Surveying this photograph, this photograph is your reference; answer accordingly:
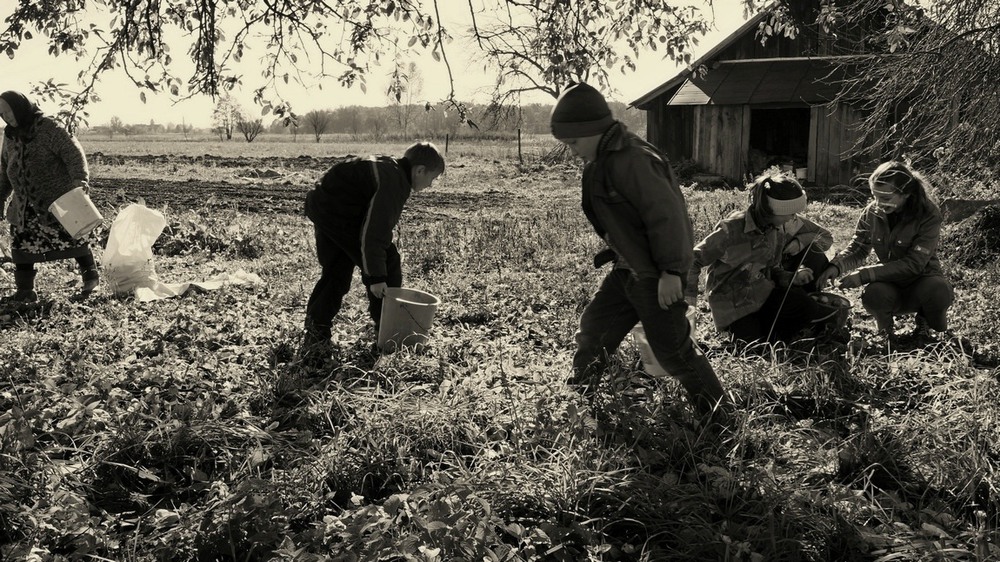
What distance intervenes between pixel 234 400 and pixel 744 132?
16.6 metres

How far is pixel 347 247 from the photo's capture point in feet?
15.9

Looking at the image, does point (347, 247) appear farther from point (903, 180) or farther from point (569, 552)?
point (903, 180)

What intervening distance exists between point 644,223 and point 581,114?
0.52 m

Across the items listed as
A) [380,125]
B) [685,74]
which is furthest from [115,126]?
[685,74]

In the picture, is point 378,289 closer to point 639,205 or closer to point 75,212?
point 639,205

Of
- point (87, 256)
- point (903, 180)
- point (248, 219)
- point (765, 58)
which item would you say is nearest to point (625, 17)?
point (903, 180)

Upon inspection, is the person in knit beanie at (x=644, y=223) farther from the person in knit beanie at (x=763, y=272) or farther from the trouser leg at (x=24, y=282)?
the trouser leg at (x=24, y=282)

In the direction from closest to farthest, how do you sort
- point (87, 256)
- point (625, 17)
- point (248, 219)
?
point (625, 17) → point (87, 256) → point (248, 219)

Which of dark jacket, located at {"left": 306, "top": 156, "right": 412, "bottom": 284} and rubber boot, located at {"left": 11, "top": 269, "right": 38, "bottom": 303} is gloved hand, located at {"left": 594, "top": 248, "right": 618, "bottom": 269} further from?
rubber boot, located at {"left": 11, "top": 269, "right": 38, "bottom": 303}

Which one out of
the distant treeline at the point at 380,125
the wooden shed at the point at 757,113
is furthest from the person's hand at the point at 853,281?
the distant treeline at the point at 380,125

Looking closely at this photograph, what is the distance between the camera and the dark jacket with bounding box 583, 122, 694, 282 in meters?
3.26

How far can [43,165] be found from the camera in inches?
251

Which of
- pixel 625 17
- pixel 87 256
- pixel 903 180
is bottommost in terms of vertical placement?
pixel 87 256

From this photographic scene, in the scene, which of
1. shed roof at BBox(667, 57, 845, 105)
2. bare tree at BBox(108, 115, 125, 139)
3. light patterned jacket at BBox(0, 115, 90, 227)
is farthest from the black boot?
bare tree at BBox(108, 115, 125, 139)
